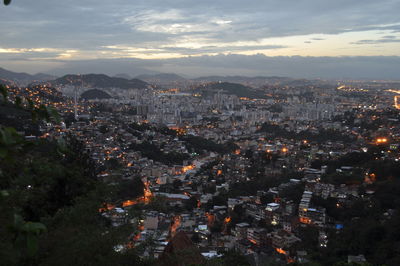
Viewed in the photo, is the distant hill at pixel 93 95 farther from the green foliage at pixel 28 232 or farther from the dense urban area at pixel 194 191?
the green foliage at pixel 28 232

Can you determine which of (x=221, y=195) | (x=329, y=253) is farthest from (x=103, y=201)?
(x=221, y=195)

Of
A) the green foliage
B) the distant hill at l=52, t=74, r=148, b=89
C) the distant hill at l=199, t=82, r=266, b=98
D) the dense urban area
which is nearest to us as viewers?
the green foliage

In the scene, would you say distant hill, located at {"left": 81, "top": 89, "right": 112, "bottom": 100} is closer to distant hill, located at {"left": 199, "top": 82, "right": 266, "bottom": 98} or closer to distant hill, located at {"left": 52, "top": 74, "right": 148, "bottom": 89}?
distant hill, located at {"left": 52, "top": 74, "right": 148, "bottom": 89}

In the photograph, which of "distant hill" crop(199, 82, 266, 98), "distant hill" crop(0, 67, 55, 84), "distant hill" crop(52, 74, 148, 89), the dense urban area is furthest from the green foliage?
"distant hill" crop(0, 67, 55, 84)

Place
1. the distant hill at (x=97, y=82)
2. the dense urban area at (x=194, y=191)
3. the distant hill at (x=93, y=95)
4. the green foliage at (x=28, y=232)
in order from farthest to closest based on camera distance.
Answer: the distant hill at (x=97, y=82) < the distant hill at (x=93, y=95) < the dense urban area at (x=194, y=191) < the green foliage at (x=28, y=232)

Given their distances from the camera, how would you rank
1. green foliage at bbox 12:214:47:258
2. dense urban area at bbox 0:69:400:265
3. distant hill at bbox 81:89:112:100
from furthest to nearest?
distant hill at bbox 81:89:112:100 → dense urban area at bbox 0:69:400:265 → green foliage at bbox 12:214:47:258

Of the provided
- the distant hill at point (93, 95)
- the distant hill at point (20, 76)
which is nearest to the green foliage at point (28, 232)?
the distant hill at point (93, 95)

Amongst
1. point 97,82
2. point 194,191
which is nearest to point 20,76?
point 97,82
